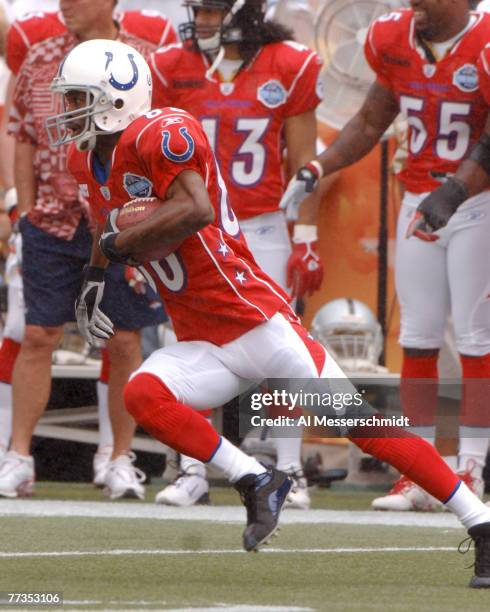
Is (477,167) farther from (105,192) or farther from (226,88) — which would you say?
(105,192)

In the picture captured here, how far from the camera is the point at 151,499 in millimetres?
6125

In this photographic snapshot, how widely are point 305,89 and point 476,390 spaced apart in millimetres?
1335

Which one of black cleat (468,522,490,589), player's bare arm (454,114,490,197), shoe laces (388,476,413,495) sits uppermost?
player's bare arm (454,114,490,197)

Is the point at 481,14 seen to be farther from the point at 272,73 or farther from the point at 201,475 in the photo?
the point at 201,475

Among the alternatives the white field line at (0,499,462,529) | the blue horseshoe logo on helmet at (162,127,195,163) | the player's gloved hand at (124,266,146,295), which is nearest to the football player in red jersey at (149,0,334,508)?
the white field line at (0,499,462,529)

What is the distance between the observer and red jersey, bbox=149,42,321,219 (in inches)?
235

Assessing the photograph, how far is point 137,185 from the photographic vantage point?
406 cm

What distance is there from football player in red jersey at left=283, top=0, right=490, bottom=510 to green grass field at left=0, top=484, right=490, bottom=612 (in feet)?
2.59

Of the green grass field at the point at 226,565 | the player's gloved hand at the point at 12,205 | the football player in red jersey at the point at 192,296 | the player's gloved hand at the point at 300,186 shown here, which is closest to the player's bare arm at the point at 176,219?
the football player in red jersey at the point at 192,296

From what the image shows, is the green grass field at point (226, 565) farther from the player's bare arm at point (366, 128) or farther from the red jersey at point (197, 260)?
the player's bare arm at point (366, 128)

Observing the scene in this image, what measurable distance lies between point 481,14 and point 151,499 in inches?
88.4

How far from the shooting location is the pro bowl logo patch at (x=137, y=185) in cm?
405

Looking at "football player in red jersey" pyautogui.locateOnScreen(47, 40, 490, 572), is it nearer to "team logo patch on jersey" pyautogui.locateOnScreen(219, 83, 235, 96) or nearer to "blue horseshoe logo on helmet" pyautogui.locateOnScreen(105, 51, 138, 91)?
"blue horseshoe logo on helmet" pyautogui.locateOnScreen(105, 51, 138, 91)

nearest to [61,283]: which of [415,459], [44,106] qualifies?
[44,106]
